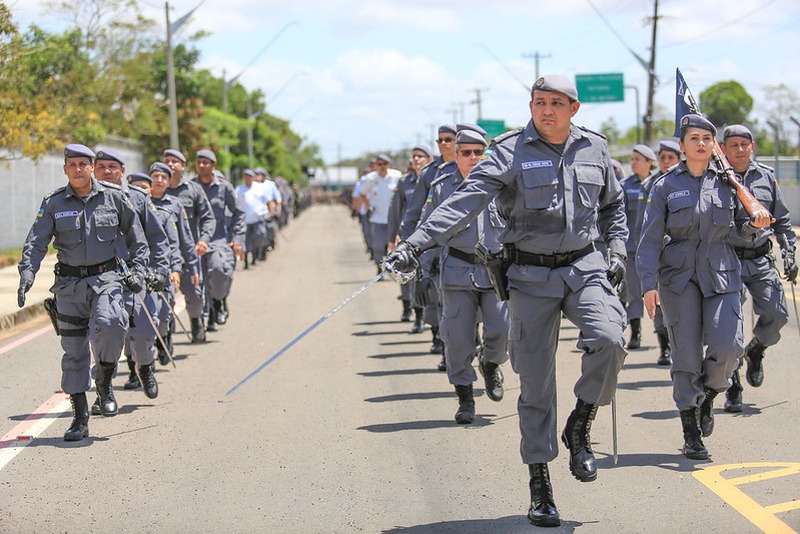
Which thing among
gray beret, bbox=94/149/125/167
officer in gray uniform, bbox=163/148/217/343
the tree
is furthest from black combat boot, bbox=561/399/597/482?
the tree

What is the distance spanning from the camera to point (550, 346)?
6.13 m

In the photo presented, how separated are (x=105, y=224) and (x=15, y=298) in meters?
9.82

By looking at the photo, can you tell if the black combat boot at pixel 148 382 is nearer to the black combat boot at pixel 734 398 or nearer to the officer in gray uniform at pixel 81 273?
the officer in gray uniform at pixel 81 273

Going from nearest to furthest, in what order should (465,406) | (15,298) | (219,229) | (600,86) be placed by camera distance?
(465,406) → (219,229) → (15,298) → (600,86)

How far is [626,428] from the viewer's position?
821 cm

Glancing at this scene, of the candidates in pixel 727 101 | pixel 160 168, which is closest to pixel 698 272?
pixel 160 168

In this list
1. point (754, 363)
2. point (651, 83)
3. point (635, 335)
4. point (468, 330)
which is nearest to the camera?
point (468, 330)

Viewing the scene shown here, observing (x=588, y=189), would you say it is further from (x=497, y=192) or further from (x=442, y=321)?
(x=442, y=321)

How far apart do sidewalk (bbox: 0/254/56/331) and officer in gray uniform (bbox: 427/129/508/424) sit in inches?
292

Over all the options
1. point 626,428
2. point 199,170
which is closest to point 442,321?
point 626,428

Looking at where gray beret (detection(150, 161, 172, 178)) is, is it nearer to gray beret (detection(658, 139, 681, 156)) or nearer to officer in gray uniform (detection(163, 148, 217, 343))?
officer in gray uniform (detection(163, 148, 217, 343))

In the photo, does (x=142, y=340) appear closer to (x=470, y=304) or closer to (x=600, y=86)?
(x=470, y=304)

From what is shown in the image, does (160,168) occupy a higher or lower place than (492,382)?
higher

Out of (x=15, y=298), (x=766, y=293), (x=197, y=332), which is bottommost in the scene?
(x=15, y=298)
